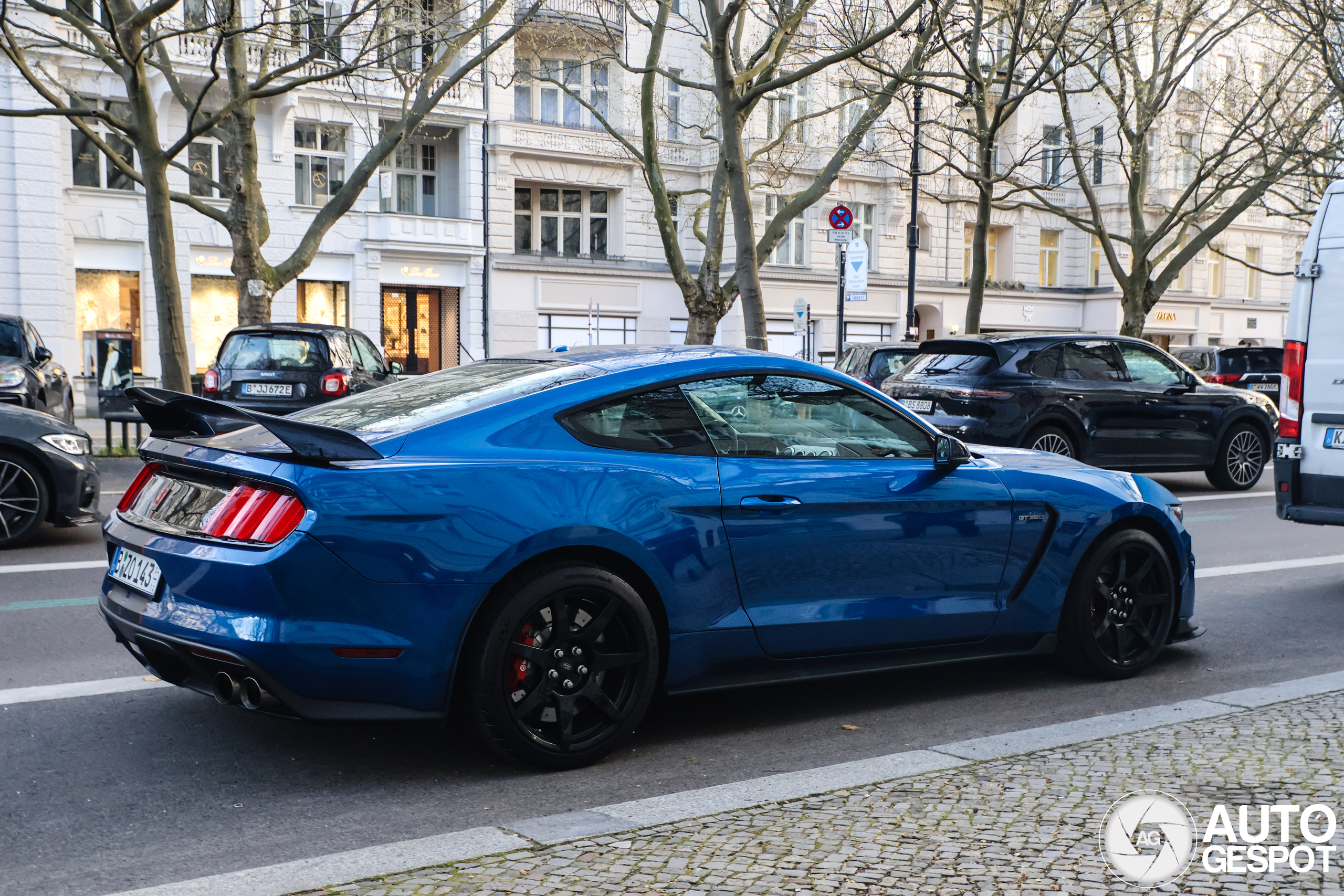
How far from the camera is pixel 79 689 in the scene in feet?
18.0

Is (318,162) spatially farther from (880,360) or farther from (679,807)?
(679,807)

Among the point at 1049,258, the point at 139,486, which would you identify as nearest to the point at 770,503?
the point at 139,486

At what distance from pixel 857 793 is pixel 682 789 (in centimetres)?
61

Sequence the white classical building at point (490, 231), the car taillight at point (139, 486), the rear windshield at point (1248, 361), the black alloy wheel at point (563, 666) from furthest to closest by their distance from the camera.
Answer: the white classical building at point (490, 231) → the rear windshield at point (1248, 361) → the car taillight at point (139, 486) → the black alloy wheel at point (563, 666)

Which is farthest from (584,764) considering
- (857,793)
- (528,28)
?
(528,28)

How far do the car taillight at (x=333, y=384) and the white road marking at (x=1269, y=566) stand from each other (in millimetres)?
9742

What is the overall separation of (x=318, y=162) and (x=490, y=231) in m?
4.84

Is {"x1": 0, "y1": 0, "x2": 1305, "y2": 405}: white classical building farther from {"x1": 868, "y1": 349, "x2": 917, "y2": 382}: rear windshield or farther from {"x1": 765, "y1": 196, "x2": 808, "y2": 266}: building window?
{"x1": 868, "y1": 349, "x2": 917, "y2": 382}: rear windshield

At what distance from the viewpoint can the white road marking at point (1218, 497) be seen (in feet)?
46.1

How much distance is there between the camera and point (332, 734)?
196 inches

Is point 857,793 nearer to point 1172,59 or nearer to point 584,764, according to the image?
point 584,764

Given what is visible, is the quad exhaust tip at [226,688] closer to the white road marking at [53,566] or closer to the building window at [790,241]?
the white road marking at [53,566]

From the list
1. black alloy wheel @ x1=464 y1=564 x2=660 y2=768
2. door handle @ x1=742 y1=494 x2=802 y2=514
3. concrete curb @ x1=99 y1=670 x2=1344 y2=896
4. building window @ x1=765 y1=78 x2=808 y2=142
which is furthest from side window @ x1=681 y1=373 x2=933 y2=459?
building window @ x1=765 y1=78 x2=808 y2=142

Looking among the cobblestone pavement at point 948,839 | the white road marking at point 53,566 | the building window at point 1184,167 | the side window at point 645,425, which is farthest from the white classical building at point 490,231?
the cobblestone pavement at point 948,839
